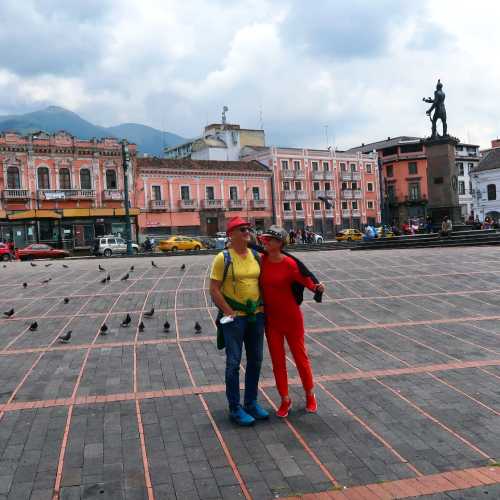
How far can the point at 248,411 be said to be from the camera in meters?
4.64

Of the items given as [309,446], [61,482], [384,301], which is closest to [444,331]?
[384,301]

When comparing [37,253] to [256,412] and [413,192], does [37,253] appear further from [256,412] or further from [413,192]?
[413,192]

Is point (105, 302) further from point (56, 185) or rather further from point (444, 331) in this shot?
point (56, 185)

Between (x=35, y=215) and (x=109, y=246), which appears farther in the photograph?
(x=35, y=215)

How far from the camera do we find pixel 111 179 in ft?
140

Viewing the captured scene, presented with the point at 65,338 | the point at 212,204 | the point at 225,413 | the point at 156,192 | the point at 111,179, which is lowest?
the point at 225,413

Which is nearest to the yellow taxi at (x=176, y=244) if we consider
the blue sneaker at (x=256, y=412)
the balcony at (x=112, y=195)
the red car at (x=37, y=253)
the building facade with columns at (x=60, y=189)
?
the red car at (x=37, y=253)

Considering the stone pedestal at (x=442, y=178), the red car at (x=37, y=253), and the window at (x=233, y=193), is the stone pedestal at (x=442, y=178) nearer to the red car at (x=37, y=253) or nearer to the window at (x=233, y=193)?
the red car at (x=37, y=253)

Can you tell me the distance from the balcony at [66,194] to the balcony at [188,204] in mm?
7890

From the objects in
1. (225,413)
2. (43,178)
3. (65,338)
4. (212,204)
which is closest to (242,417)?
(225,413)

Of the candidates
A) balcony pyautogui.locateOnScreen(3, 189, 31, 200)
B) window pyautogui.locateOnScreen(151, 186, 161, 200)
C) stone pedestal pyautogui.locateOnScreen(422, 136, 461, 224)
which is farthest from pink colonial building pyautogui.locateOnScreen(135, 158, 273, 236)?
stone pedestal pyautogui.locateOnScreen(422, 136, 461, 224)

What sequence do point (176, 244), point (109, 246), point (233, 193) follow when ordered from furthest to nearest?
1. point (233, 193)
2. point (176, 244)
3. point (109, 246)

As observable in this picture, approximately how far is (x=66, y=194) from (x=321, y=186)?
1002 inches

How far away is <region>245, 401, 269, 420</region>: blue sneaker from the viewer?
15.1ft
